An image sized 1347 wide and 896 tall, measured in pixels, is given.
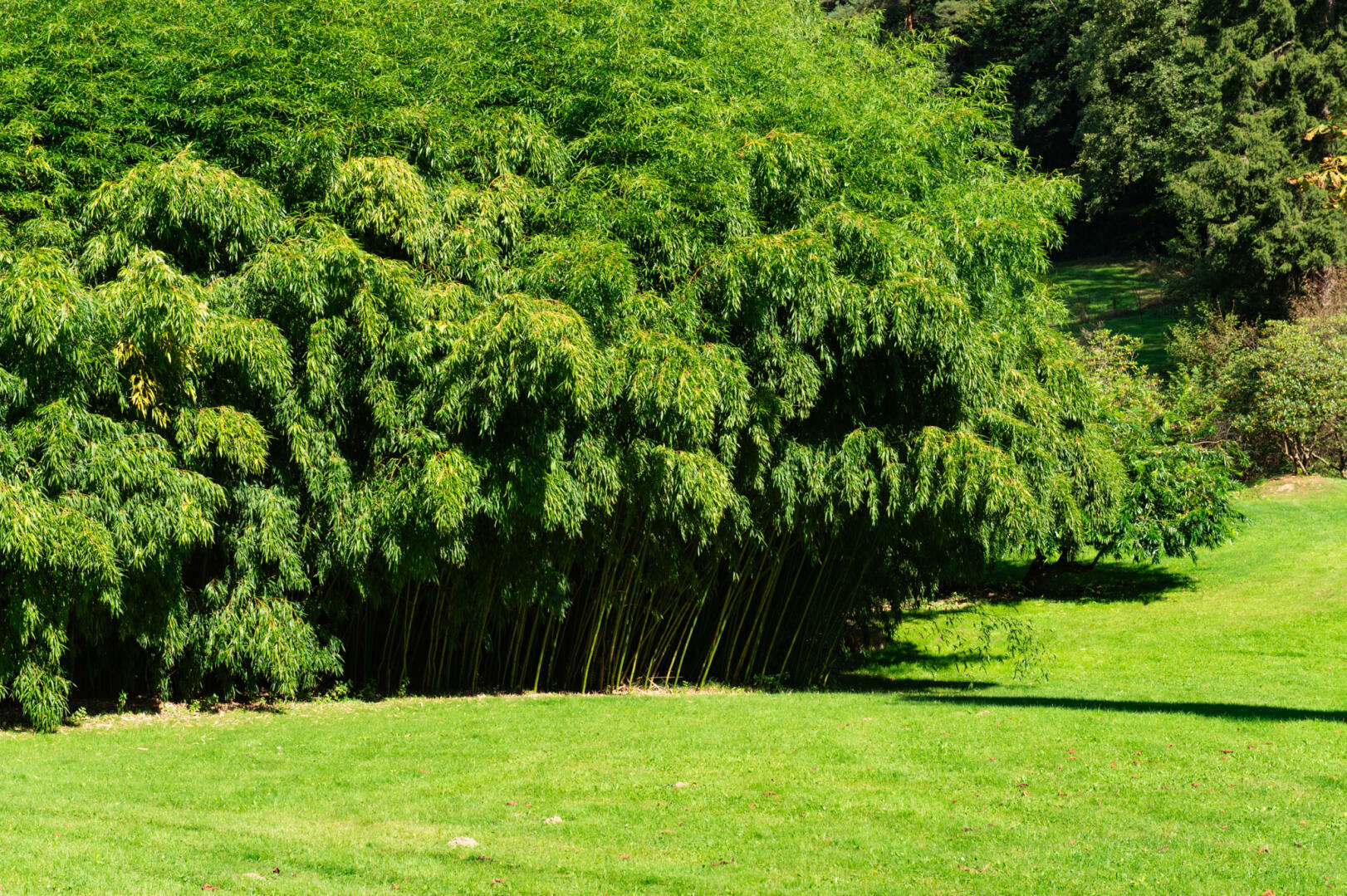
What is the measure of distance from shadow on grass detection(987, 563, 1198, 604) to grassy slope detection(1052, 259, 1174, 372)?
48.3 feet

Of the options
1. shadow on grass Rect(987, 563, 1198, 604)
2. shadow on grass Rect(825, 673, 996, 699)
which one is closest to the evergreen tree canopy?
shadow on grass Rect(987, 563, 1198, 604)

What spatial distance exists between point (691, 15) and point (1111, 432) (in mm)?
10150

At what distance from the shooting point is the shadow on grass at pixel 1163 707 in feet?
32.0

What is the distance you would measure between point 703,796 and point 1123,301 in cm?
3568

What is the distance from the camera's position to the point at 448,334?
29.4 ft

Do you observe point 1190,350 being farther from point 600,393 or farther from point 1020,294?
point 600,393

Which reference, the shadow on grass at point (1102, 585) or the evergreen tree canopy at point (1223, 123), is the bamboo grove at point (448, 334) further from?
the evergreen tree canopy at point (1223, 123)

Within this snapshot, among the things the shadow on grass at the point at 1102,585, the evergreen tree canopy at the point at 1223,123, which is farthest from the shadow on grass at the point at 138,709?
the evergreen tree canopy at the point at 1223,123

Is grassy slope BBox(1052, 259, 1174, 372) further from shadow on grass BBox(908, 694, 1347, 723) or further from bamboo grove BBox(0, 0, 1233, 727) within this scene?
bamboo grove BBox(0, 0, 1233, 727)

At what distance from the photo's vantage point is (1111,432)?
1781cm

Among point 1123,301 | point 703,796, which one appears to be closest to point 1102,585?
point 703,796

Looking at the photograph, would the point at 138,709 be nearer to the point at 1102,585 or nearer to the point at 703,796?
the point at 703,796

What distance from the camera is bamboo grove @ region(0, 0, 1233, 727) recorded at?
27.7ft

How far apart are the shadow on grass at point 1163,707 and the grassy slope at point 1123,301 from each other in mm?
23987
